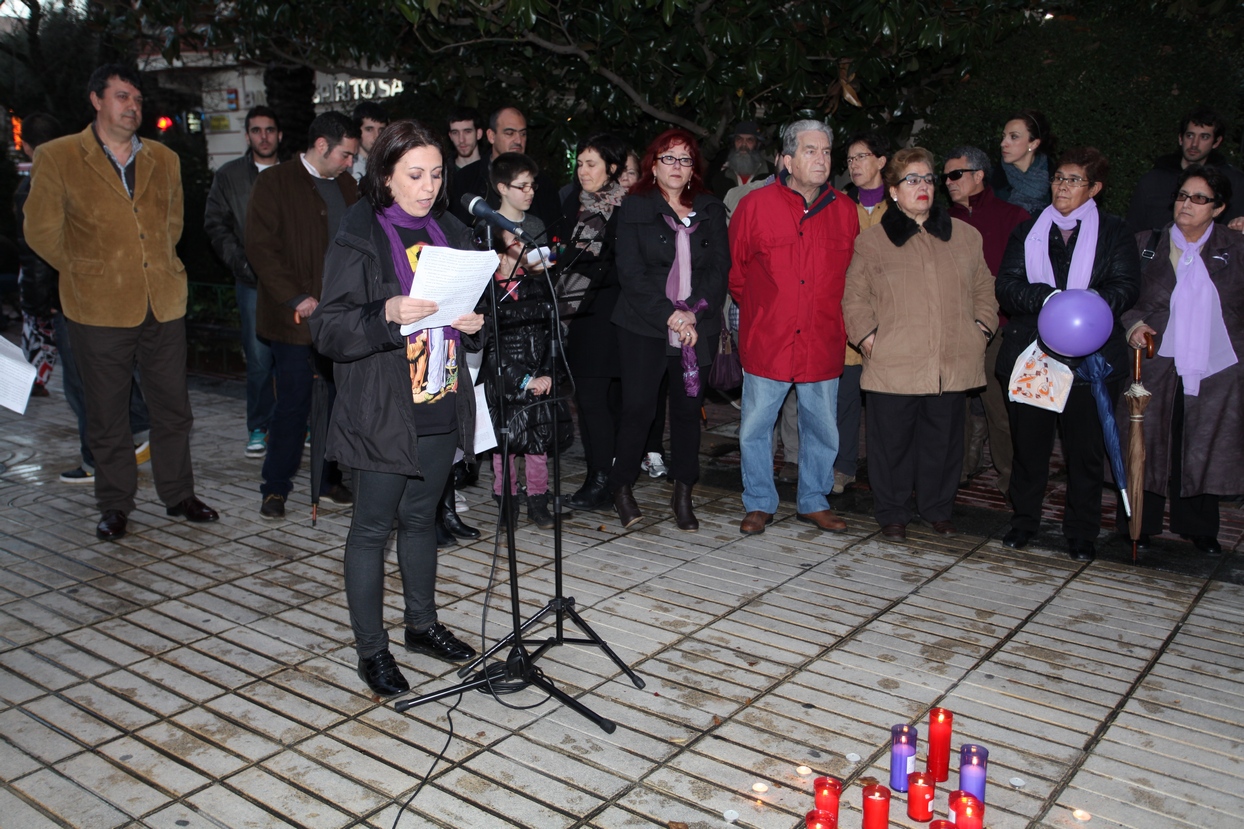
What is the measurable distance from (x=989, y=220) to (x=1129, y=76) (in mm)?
2262

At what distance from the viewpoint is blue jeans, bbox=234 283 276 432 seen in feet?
25.0

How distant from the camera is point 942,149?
321 inches

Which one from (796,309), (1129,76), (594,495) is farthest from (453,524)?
(1129,76)

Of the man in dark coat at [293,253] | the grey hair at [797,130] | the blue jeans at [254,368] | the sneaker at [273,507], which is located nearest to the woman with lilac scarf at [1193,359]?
the grey hair at [797,130]

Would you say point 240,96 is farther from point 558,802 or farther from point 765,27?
point 558,802

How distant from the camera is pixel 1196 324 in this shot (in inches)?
211

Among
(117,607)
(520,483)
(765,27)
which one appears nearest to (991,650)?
(520,483)

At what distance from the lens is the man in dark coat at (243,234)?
728 cm

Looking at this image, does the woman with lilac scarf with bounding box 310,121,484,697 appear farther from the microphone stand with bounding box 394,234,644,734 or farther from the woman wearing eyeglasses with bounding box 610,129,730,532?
the woman wearing eyeglasses with bounding box 610,129,730,532

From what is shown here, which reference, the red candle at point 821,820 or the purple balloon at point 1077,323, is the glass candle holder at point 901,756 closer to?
the red candle at point 821,820

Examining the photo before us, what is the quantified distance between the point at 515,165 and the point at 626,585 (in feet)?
7.15

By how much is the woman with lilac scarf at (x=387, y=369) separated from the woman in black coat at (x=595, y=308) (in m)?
1.76

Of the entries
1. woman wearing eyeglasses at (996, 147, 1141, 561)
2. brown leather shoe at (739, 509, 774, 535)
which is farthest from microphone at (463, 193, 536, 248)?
woman wearing eyeglasses at (996, 147, 1141, 561)

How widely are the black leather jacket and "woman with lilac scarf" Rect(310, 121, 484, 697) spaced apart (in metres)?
3.07
